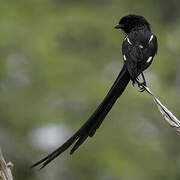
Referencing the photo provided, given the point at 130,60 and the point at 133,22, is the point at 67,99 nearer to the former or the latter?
the point at 133,22

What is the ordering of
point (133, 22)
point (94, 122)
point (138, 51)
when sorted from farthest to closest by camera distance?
point (133, 22), point (138, 51), point (94, 122)

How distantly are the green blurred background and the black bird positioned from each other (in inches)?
38.4

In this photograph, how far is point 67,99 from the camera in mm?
5531

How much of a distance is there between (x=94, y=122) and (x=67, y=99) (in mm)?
2364

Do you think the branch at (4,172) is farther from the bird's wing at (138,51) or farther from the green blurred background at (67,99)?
the green blurred background at (67,99)

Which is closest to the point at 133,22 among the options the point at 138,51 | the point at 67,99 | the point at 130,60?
the point at 138,51

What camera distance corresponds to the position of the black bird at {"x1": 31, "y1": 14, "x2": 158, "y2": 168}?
3.25 m

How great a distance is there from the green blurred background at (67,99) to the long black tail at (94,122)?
1482mm

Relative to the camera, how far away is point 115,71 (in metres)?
5.81

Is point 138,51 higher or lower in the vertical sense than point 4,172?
higher

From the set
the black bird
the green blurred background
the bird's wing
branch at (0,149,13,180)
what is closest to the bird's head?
the black bird

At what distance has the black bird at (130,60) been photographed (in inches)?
128

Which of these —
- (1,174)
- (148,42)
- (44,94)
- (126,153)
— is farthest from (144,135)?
(1,174)

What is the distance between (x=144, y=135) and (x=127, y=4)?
8.63 ft
